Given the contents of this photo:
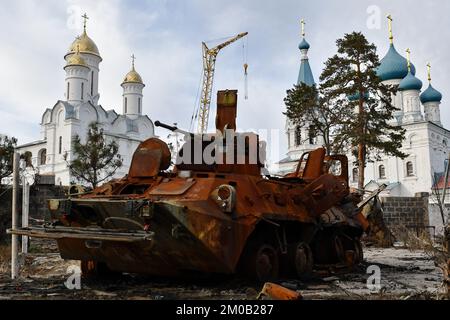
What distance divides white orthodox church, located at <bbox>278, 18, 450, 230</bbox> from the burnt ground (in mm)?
42358

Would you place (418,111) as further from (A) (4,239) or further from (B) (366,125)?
(A) (4,239)

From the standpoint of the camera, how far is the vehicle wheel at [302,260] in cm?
845

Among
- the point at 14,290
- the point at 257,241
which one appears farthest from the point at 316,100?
the point at 14,290

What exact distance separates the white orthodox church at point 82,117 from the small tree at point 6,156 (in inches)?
1131

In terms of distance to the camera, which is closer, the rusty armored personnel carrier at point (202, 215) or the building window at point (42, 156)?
the rusty armored personnel carrier at point (202, 215)

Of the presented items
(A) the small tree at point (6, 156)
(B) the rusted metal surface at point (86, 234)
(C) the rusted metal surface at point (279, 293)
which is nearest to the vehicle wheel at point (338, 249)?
(B) the rusted metal surface at point (86, 234)

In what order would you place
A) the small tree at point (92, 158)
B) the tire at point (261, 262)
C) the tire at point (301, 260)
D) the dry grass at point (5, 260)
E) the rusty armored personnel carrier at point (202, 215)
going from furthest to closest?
the small tree at point (92, 158) < the dry grass at point (5, 260) < the tire at point (301, 260) < the tire at point (261, 262) < the rusty armored personnel carrier at point (202, 215)

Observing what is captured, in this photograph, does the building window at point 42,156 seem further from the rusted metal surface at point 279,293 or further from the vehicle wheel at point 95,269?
the rusted metal surface at point 279,293

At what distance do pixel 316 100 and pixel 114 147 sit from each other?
31.8 ft

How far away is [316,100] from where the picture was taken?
25.7 meters

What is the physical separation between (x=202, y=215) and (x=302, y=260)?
244 centimetres

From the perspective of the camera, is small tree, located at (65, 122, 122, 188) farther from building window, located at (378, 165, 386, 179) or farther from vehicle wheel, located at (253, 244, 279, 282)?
building window, located at (378, 165, 386, 179)

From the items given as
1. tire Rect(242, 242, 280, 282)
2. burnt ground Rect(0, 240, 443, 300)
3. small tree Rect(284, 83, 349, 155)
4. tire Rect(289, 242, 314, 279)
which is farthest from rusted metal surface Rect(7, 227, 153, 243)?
small tree Rect(284, 83, 349, 155)

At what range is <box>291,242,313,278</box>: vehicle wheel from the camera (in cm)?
845
